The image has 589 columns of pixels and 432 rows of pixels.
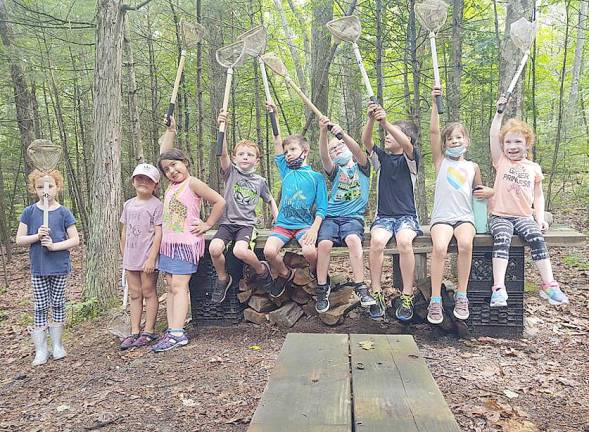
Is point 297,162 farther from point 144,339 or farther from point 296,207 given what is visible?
point 144,339


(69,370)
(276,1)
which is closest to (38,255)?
(69,370)

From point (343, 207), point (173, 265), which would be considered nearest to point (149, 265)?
point (173, 265)

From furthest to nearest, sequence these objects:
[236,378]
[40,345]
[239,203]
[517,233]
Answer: [239,203] → [40,345] → [517,233] → [236,378]

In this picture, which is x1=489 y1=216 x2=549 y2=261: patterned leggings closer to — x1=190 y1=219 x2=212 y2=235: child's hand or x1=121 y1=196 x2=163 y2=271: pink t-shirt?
x1=190 y1=219 x2=212 y2=235: child's hand

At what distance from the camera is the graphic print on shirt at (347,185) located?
482 centimetres

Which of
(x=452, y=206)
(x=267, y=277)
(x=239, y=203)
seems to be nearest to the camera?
(x=452, y=206)

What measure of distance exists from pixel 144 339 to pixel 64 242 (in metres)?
1.27

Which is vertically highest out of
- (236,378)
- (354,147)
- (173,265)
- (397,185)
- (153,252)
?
(354,147)

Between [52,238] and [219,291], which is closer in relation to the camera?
[52,238]

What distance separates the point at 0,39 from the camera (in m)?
9.57

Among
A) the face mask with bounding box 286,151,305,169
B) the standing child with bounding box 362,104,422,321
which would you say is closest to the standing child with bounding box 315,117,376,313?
the standing child with bounding box 362,104,422,321

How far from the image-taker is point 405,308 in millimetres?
4375

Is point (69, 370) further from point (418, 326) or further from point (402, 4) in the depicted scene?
point (402, 4)

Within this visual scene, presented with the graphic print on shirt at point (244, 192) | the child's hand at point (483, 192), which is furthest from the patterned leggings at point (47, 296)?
the child's hand at point (483, 192)
